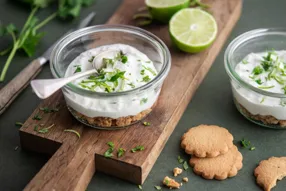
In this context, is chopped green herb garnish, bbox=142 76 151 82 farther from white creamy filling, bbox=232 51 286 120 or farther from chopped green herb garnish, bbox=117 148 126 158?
white creamy filling, bbox=232 51 286 120

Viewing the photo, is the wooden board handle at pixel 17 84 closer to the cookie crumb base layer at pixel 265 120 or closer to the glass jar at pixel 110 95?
the glass jar at pixel 110 95

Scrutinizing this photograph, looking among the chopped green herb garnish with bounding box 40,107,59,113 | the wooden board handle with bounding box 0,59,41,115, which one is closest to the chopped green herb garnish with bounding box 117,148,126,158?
the chopped green herb garnish with bounding box 40,107,59,113

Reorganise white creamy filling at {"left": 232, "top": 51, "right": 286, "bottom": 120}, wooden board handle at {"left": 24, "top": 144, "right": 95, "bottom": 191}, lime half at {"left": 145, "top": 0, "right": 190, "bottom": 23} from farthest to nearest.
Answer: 1. lime half at {"left": 145, "top": 0, "right": 190, "bottom": 23}
2. white creamy filling at {"left": 232, "top": 51, "right": 286, "bottom": 120}
3. wooden board handle at {"left": 24, "top": 144, "right": 95, "bottom": 191}

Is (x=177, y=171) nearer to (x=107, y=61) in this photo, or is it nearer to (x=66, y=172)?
(x=66, y=172)

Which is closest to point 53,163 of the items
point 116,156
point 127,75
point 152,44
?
point 116,156

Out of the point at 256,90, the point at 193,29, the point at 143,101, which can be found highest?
the point at 143,101

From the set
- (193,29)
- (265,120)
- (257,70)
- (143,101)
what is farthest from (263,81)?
(143,101)

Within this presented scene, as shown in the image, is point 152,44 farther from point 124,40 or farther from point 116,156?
point 116,156
